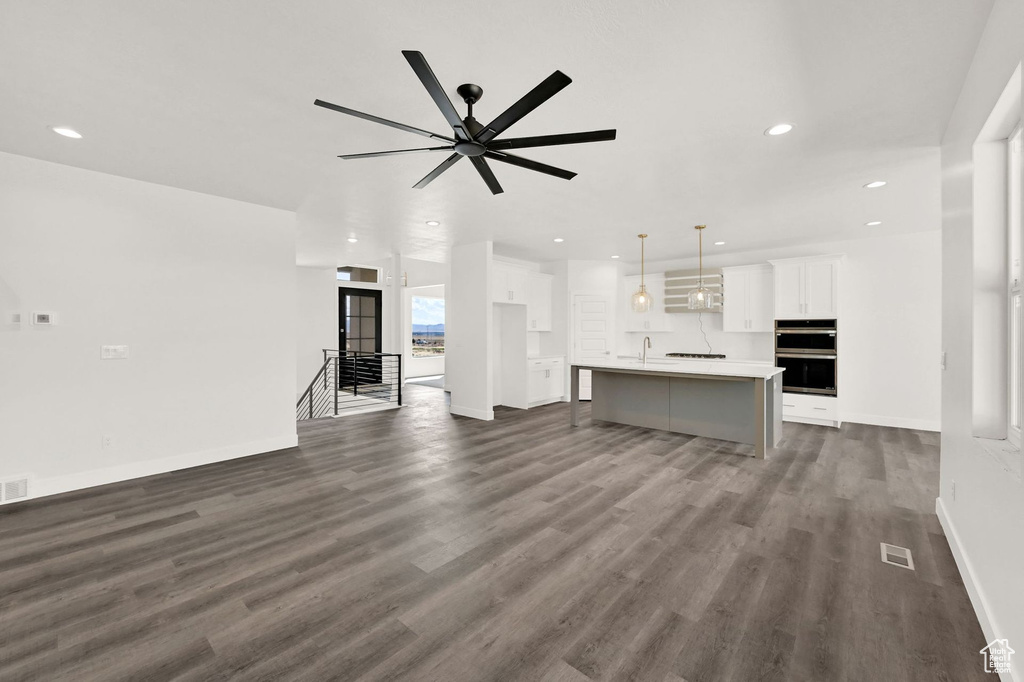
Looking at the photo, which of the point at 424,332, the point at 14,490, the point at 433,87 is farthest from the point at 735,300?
the point at 14,490

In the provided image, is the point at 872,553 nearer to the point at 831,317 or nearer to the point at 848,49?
the point at 848,49

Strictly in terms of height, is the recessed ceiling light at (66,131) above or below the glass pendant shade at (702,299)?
above

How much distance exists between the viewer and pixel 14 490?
11.1ft

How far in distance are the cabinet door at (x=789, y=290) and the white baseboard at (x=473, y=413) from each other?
4.59 meters

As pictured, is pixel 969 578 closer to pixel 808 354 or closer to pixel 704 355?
pixel 808 354

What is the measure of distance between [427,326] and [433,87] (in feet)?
36.9

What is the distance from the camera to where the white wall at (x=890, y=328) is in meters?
5.76

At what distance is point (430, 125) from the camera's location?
2863 millimetres

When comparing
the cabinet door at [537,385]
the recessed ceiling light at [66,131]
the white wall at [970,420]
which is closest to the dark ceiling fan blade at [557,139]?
the white wall at [970,420]

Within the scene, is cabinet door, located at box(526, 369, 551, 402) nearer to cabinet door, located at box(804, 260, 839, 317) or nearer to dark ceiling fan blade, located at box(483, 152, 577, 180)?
cabinet door, located at box(804, 260, 839, 317)

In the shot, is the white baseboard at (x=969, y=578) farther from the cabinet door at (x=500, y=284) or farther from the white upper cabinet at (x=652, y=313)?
the cabinet door at (x=500, y=284)

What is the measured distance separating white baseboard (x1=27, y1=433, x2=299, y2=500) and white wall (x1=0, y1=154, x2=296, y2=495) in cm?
1

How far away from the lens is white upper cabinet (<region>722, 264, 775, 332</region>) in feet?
22.4

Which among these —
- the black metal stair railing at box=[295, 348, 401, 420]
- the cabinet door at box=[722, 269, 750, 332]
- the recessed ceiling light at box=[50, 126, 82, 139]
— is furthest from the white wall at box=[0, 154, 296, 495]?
the cabinet door at box=[722, 269, 750, 332]
